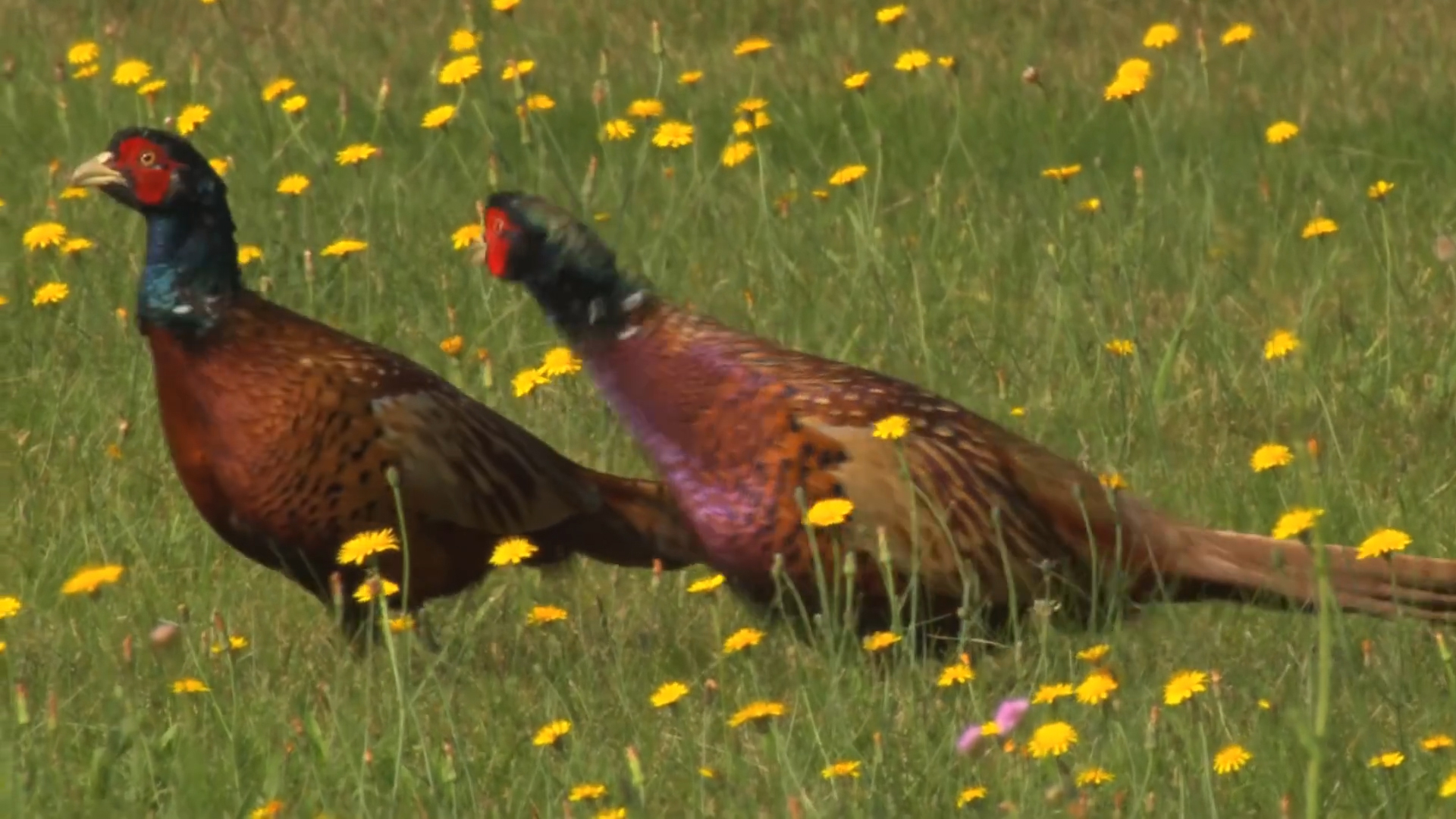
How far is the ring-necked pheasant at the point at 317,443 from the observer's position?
4.71 metres

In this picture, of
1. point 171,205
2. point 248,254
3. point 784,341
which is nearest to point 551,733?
point 171,205

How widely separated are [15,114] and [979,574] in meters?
4.69

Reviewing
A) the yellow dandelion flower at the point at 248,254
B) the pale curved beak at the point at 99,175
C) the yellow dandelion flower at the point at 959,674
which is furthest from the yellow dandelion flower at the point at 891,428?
the yellow dandelion flower at the point at 248,254

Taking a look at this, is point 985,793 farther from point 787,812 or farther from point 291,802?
point 291,802

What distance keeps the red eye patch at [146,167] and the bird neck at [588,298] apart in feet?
2.22

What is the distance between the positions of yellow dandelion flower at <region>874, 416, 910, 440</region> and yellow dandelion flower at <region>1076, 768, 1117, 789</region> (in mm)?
794

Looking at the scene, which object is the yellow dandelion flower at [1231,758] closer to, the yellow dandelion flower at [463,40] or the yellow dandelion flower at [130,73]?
the yellow dandelion flower at [463,40]

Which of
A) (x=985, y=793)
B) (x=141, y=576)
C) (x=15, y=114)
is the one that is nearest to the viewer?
(x=985, y=793)

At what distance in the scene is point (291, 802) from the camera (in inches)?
156

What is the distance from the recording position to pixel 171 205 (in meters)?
5.06

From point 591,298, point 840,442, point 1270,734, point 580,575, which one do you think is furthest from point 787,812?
point 580,575

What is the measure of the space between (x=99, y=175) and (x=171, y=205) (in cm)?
13

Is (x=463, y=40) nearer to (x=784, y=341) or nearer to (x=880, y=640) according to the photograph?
(x=784, y=341)

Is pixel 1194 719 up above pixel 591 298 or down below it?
below
